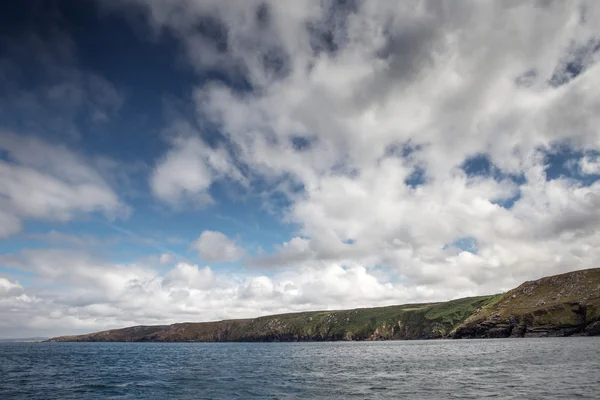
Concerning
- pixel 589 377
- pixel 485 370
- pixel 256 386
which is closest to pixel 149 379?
pixel 256 386

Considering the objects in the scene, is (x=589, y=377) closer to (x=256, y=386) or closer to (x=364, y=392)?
(x=364, y=392)

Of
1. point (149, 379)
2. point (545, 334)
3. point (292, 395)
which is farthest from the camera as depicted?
point (545, 334)

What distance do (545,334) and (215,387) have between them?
675ft

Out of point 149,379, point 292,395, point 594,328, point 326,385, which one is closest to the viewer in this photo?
point 292,395

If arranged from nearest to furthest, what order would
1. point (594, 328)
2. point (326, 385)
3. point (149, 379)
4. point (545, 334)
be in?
point (326, 385), point (149, 379), point (594, 328), point (545, 334)

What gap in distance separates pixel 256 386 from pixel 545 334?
661ft

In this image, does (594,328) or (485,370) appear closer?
(485,370)

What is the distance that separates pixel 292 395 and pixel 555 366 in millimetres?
46666

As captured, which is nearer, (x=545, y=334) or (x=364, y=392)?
(x=364, y=392)

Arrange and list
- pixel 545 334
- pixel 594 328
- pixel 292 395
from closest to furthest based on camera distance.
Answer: pixel 292 395, pixel 594 328, pixel 545 334

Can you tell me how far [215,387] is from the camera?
53000 millimetres

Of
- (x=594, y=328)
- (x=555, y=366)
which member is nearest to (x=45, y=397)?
(x=555, y=366)

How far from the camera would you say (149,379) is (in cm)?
6500

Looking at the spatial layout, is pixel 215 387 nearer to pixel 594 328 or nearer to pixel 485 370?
pixel 485 370
